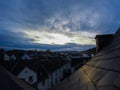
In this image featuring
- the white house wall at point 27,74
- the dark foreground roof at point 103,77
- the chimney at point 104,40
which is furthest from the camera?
the white house wall at point 27,74

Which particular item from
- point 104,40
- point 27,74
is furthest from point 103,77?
point 27,74

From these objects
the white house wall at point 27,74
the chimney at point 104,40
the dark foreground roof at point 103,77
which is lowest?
the white house wall at point 27,74

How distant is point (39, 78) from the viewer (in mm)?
32375

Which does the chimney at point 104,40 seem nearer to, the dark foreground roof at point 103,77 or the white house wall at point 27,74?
the dark foreground roof at point 103,77

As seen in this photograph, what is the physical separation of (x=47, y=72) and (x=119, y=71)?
32.7 metres

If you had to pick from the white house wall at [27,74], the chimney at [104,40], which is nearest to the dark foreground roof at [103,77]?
the chimney at [104,40]

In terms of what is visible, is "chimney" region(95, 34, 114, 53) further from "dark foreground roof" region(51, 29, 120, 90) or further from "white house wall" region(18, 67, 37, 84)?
"white house wall" region(18, 67, 37, 84)

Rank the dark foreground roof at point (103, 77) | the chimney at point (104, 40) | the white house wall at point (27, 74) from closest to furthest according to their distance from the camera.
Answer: the dark foreground roof at point (103, 77) < the chimney at point (104, 40) < the white house wall at point (27, 74)

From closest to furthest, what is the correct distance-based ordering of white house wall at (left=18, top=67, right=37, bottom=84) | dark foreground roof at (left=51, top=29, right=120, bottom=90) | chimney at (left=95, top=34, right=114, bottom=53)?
1. dark foreground roof at (left=51, top=29, right=120, bottom=90)
2. chimney at (left=95, top=34, right=114, bottom=53)
3. white house wall at (left=18, top=67, right=37, bottom=84)

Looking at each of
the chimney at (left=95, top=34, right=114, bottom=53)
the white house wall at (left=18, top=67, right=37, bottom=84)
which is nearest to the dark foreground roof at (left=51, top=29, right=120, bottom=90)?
the chimney at (left=95, top=34, right=114, bottom=53)

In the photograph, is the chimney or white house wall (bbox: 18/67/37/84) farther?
white house wall (bbox: 18/67/37/84)

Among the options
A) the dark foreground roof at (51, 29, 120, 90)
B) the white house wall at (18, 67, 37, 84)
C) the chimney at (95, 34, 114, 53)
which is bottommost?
the white house wall at (18, 67, 37, 84)

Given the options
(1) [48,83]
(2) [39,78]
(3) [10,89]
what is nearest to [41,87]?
(2) [39,78]

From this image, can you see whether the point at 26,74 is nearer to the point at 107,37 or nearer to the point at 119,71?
the point at 107,37
